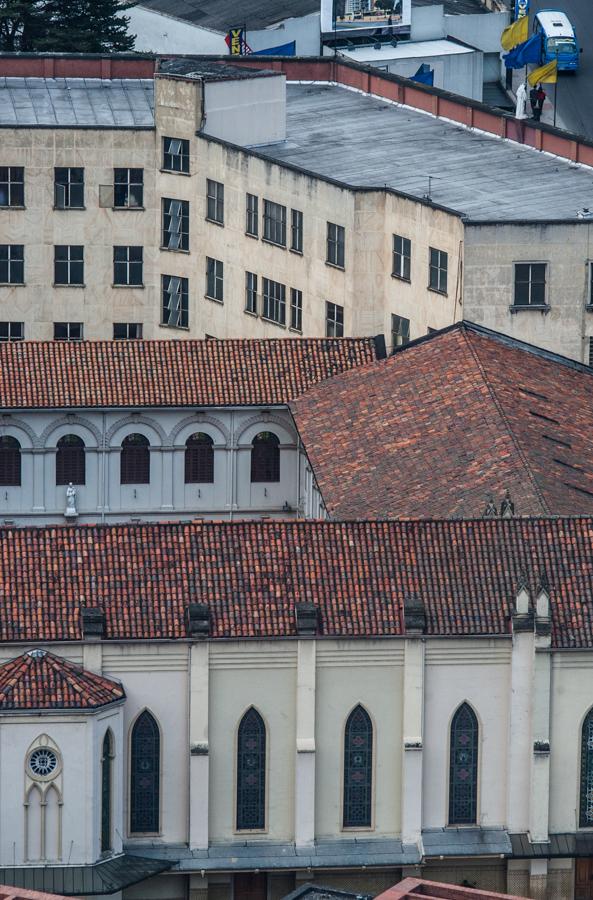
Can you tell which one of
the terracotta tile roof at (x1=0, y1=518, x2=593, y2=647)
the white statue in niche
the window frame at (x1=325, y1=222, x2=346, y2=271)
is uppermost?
the window frame at (x1=325, y1=222, x2=346, y2=271)

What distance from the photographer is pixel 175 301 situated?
158250 millimetres

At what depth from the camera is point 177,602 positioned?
4033 inches

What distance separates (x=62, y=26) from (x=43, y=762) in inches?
3580

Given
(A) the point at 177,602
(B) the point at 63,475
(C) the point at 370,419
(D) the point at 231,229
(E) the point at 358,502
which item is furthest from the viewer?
(D) the point at 231,229

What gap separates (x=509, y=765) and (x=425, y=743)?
2.87m

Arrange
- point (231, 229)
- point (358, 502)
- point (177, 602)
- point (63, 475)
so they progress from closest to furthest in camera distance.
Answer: point (177, 602) → point (358, 502) → point (63, 475) → point (231, 229)

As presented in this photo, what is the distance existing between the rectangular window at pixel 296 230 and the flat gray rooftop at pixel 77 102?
42.1 ft

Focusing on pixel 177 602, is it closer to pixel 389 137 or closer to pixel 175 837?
pixel 175 837

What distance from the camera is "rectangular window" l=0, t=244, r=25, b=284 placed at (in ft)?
517

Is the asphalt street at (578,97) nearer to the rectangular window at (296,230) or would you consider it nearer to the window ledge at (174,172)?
the window ledge at (174,172)

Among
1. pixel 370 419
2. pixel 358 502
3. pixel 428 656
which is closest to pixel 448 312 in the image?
pixel 370 419

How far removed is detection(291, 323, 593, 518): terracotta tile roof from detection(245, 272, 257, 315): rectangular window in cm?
1869

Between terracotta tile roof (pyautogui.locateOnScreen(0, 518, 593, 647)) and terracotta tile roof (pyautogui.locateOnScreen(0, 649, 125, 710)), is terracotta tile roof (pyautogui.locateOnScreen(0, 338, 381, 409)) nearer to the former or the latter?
terracotta tile roof (pyautogui.locateOnScreen(0, 518, 593, 647))

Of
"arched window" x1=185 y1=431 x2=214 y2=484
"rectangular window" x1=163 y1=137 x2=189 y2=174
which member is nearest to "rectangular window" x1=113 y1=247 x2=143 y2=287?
"rectangular window" x1=163 y1=137 x2=189 y2=174
